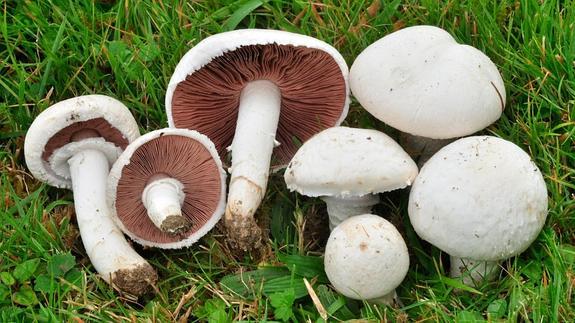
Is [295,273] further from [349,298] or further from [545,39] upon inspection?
[545,39]

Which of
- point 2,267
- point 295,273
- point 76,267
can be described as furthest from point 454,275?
point 2,267

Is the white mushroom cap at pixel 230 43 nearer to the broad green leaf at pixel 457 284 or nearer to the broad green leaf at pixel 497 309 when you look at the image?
the broad green leaf at pixel 457 284

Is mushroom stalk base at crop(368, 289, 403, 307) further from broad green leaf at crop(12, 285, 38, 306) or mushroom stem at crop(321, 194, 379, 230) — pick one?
broad green leaf at crop(12, 285, 38, 306)

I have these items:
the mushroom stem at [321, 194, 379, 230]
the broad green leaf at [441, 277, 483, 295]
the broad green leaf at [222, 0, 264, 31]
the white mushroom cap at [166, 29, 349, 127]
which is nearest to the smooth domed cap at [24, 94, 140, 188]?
the white mushroom cap at [166, 29, 349, 127]

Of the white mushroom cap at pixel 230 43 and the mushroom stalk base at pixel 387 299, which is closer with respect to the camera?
the mushroom stalk base at pixel 387 299

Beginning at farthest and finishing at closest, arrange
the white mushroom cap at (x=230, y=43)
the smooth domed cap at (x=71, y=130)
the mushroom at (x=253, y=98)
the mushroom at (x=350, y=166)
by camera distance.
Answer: the smooth domed cap at (x=71, y=130)
the mushroom at (x=253, y=98)
the white mushroom cap at (x=230, y=43)
the mushroom at (x=350, y=166)

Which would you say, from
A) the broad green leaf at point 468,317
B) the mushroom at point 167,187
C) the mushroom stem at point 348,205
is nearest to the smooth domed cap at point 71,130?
the mushroom at point 167,187
